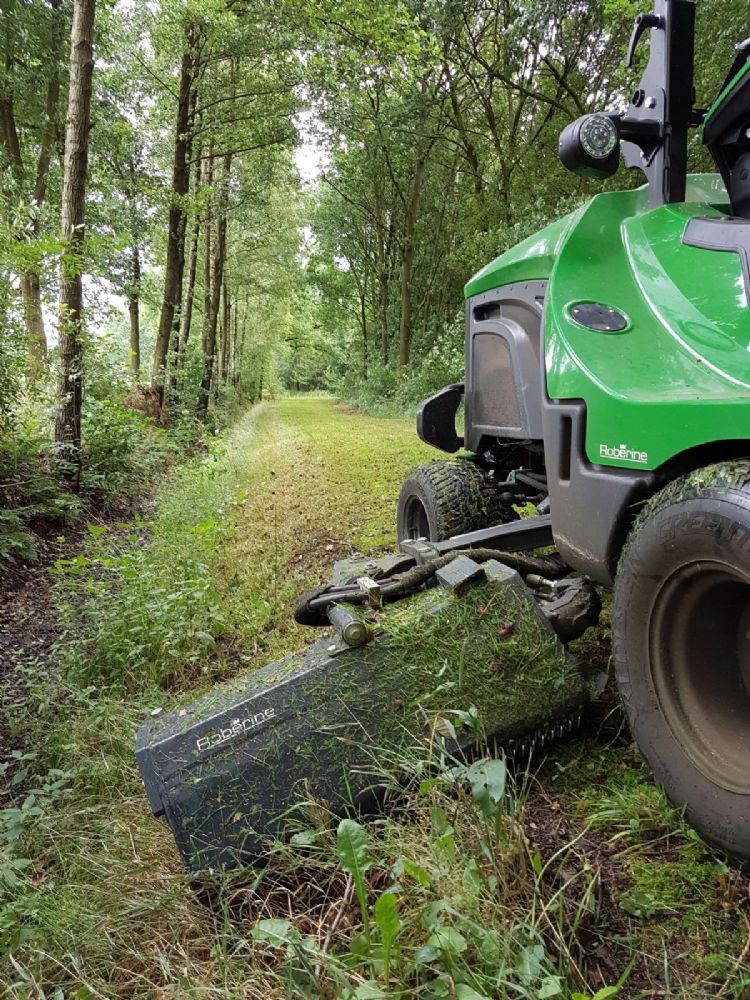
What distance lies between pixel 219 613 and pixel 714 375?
3.28 meters

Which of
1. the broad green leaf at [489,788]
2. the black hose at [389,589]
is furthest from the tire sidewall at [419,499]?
the broad green leaf at [489,788]

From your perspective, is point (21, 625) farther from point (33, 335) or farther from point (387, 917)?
point (387, 917)

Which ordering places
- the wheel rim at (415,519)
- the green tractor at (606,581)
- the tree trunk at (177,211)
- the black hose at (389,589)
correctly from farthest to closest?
the tree trunk at (177,211), the wheel rim at (415,519), the black hose at (389,589), the green tractor at (606,581)

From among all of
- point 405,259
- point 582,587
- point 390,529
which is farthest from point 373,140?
point 582,587

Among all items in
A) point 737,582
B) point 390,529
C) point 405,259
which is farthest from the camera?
point 405,259

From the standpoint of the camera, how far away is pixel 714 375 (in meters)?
1.62

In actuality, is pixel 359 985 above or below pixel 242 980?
above

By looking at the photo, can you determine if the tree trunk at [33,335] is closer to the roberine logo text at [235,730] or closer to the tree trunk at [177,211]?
the tree trunk at [177,211]

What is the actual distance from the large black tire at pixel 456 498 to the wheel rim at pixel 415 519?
0.39 ft

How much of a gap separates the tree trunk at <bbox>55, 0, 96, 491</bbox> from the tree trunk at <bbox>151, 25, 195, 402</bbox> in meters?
4.77

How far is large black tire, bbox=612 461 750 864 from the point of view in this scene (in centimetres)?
142

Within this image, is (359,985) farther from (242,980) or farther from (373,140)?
(373,140)

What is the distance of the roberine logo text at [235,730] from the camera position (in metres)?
1.82

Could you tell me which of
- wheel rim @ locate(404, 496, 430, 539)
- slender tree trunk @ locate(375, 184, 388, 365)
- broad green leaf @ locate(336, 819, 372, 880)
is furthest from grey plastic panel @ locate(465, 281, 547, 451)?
slender tree trunk @ locate(375, 184, 388, 365)
